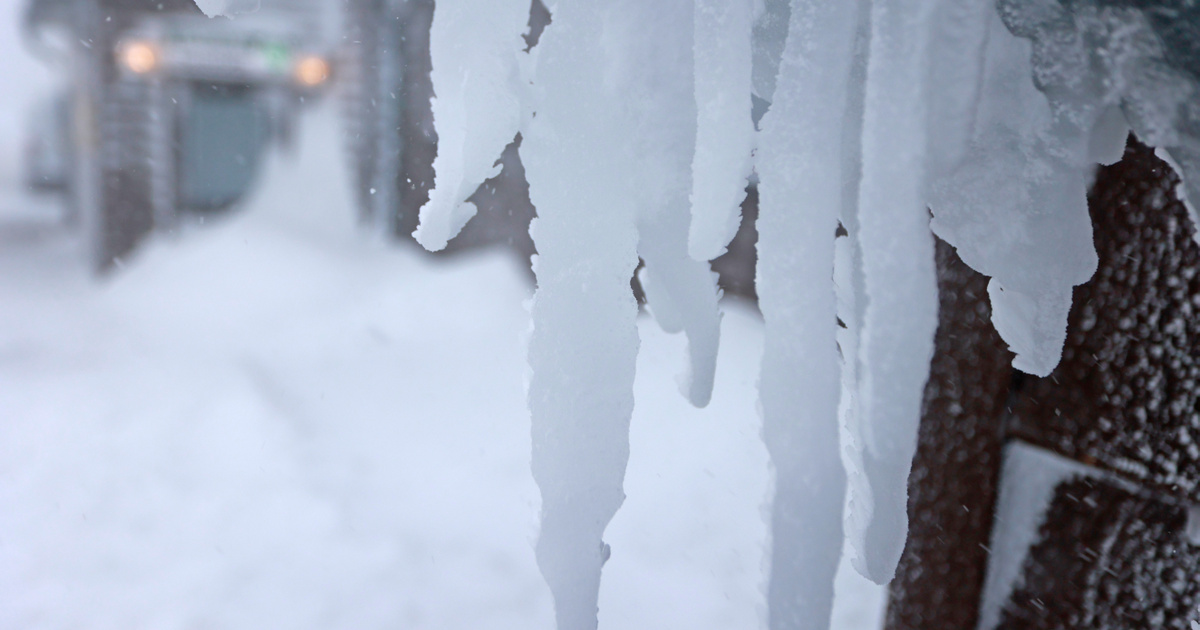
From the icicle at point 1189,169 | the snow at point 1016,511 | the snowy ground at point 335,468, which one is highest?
the icicle at point 1189,169

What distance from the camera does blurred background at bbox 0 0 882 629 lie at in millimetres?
2723

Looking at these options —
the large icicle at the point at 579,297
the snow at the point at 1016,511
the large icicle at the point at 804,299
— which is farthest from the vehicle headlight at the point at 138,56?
the snow at the point at 1016,511

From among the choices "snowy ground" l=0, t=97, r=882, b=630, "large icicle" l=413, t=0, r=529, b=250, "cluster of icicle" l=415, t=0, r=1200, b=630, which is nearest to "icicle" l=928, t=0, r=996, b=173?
"cluster of icicle" l=415, t=0, r=1200, b=630

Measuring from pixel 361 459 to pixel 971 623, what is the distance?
3045 mm

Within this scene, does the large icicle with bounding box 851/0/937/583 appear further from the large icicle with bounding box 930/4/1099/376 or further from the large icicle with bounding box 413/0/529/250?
the large icicle with bounding box 413/0/529/250

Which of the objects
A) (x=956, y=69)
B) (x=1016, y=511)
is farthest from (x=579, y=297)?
(x=1016, y=511)

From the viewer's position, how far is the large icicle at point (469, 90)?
1.16 meters

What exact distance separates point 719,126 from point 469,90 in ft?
1.40

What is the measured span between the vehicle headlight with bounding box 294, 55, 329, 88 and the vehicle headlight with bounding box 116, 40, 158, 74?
1.24m

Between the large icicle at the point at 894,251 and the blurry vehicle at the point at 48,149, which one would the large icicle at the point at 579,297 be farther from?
the blurry vehicle at the point at 48,149

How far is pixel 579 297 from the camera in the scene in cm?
115

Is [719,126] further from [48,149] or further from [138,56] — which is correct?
[48,149]

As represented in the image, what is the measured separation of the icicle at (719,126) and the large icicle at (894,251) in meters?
0.18

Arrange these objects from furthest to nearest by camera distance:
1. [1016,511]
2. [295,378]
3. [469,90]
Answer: [295,378], [1016,511], [469,90]
